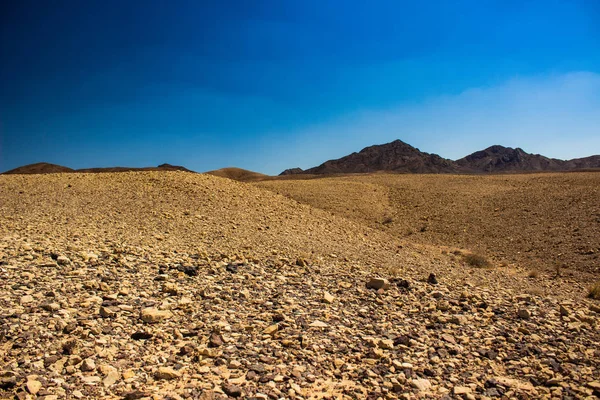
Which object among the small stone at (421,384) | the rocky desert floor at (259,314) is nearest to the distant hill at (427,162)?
the rocky desert floor at (259,314)

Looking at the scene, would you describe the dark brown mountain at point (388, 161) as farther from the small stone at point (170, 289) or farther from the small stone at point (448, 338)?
the small stone at point (448, 338)

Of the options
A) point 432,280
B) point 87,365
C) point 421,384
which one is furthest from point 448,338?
point 87,365

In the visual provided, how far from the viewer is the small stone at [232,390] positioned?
14.3 feet

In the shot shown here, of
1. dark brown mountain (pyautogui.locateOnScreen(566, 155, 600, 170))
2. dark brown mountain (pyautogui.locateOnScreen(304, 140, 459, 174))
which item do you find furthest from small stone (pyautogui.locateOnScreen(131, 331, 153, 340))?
dark brown mountain (pyautogui.locateOnScreen(566, 155, 600, 170))

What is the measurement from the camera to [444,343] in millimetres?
5957

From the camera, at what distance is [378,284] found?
325 inches

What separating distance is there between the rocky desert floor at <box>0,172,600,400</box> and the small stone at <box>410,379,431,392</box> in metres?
0.02

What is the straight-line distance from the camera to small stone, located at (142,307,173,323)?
19.1 ft

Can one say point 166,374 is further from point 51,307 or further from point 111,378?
point 51,307

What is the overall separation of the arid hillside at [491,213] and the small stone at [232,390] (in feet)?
43.9

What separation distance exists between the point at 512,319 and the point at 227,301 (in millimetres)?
5336

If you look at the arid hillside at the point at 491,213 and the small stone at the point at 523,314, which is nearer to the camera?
the small stone at the point at 523,314

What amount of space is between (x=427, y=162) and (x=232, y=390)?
10844cm

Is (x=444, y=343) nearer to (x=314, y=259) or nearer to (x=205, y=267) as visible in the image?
(x=314, y=259)
